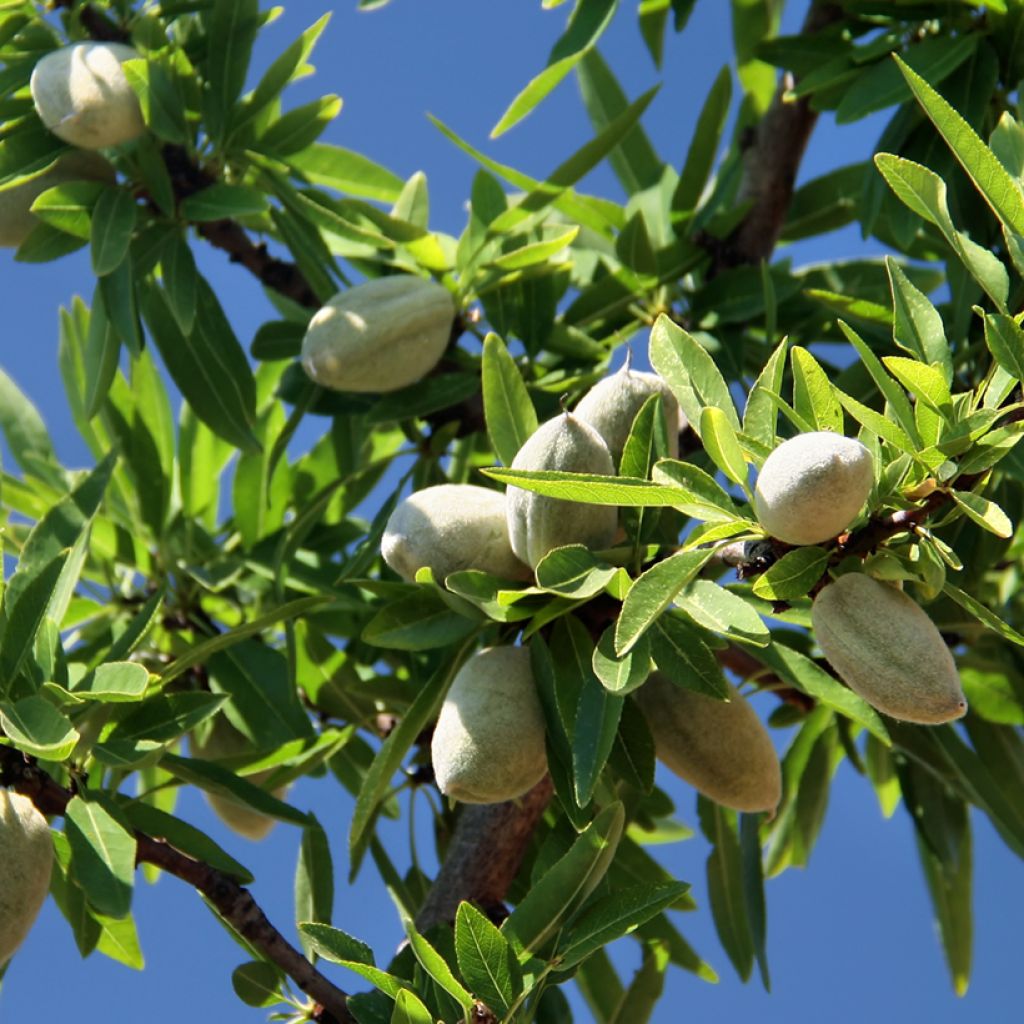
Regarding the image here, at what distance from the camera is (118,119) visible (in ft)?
4.38

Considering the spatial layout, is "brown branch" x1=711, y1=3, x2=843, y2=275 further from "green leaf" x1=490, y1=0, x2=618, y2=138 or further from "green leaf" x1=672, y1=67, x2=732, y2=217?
"green leaf" x1=490, y1=0, x2=618, y2=138

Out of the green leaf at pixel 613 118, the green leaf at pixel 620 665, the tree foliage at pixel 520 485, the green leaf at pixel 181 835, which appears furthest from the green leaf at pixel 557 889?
the green leaf at pixel 613 118

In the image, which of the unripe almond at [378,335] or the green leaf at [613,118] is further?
the green leaf at [613,118]

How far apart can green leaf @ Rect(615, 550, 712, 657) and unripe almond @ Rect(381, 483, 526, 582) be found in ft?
0.62

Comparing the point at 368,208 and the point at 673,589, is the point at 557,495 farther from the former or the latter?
the point at 368,208

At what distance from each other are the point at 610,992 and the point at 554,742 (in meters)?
0.57

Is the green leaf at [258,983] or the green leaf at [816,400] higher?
the green leaf at [816,400]

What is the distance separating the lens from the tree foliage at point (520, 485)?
927mm

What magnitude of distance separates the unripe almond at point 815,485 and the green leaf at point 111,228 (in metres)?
0.66

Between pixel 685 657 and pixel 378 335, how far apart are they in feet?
1.46

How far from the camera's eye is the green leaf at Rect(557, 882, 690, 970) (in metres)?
0.98

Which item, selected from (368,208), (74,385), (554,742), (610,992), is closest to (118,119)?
(368,208)

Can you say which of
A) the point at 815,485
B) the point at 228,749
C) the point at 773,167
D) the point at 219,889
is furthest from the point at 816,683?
the point at 773,167

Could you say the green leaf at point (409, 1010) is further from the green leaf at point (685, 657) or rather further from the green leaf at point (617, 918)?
the green leaf at point (685, 657)
